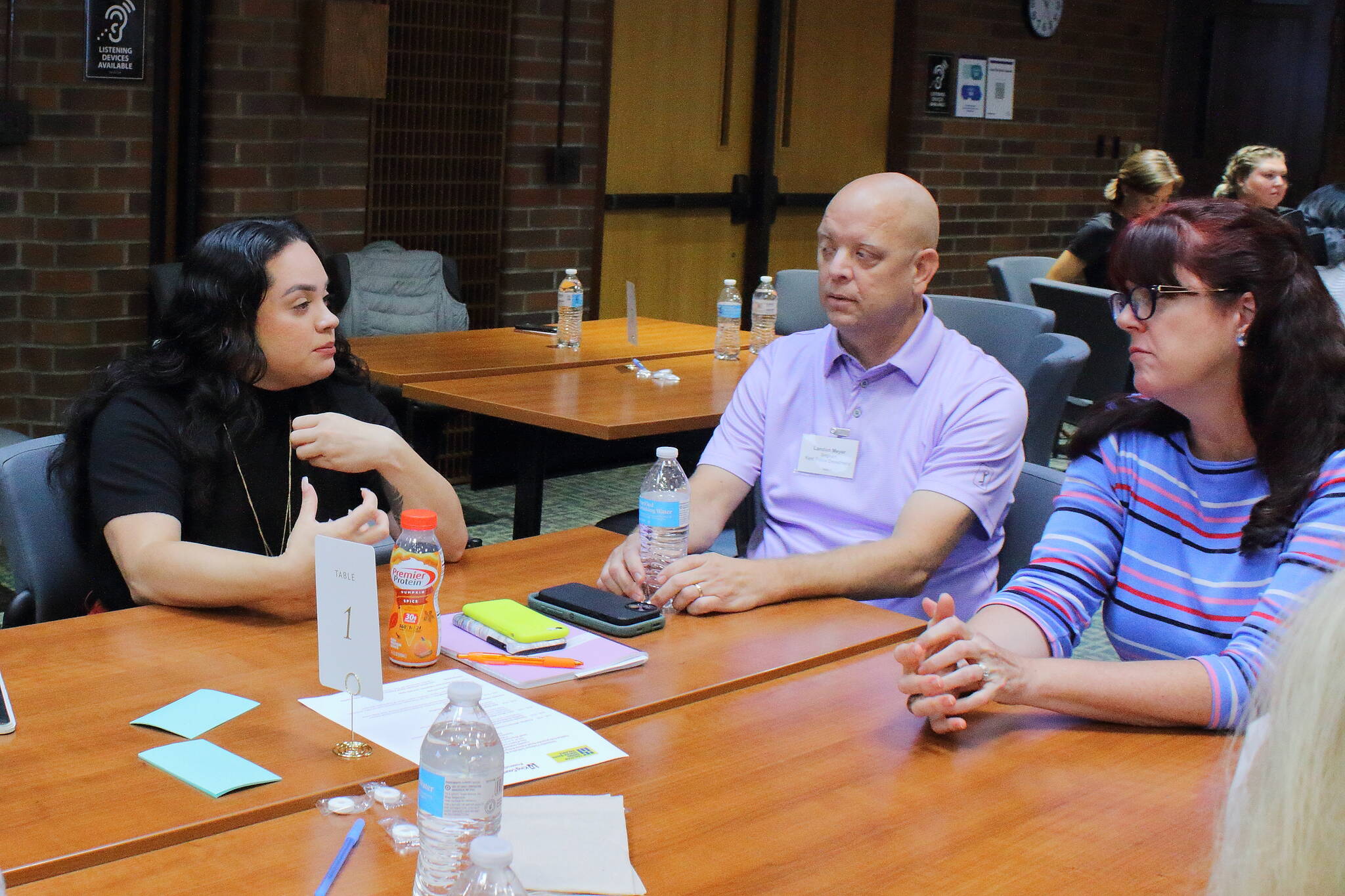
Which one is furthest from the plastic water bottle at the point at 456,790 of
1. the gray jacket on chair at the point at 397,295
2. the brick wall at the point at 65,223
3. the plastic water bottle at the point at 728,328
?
the brick wall at the point at 65,223

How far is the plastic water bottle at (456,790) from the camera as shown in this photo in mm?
1295

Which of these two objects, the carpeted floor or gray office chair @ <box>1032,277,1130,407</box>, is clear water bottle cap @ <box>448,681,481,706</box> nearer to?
the carpeted floor

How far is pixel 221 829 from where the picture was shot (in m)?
1.41

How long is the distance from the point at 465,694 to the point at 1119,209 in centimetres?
536

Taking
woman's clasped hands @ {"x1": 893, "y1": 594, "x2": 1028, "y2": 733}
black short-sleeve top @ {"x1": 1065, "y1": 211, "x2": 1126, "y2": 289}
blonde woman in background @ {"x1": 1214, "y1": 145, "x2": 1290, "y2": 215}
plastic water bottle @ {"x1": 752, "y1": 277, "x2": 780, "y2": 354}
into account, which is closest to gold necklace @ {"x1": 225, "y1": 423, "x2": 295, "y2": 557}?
woman's clasped hands @ {"x1": 893, "y1": 594, "x2": 1028, "y2": 733}

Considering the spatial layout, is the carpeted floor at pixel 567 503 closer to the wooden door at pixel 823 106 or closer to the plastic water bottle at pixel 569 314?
the plastic water bottle at pixel 569 314

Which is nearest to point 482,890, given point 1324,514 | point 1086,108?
point 1324,514

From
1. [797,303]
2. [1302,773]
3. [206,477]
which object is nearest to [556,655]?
[206,477]

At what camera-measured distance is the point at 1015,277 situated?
609 centimetres

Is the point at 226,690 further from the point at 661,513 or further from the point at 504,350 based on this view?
the point at 504,350

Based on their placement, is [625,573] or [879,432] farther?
[879,432]

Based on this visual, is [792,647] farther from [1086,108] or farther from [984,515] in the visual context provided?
[1086,108]

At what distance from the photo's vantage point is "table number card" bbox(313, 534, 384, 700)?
1590 millimetres

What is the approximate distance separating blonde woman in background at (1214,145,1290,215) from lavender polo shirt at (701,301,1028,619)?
4.17 m
